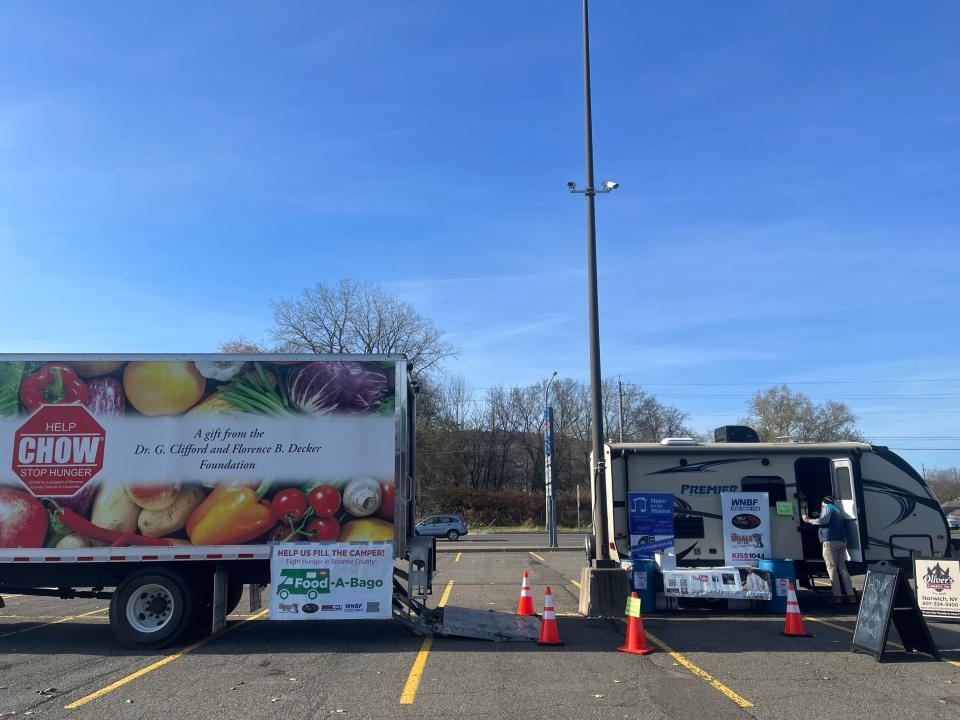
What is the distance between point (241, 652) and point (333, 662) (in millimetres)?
1316

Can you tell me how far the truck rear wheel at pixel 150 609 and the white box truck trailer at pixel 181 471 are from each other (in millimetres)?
17

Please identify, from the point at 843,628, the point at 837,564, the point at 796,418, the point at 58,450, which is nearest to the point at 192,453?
the point at 58,450

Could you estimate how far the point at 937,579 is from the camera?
1044 centimetres

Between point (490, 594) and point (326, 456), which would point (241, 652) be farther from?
point (490, 594)

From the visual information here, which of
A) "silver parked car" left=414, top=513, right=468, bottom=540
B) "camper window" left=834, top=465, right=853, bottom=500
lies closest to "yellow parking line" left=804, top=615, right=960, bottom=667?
"camper window" left=834, top=465, right=853, bottom=500

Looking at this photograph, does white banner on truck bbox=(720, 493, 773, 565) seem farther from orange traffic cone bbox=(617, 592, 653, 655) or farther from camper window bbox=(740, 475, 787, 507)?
orange traffic cone bbox=(617, 592, 653, 655)

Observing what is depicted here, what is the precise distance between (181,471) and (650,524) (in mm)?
7233

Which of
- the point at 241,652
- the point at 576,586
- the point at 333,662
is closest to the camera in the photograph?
Result: the point at 333,662

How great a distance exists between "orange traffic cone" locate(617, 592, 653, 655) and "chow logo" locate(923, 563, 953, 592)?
14.8ft

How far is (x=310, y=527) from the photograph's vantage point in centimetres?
945

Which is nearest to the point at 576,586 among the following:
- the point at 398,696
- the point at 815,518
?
the point at 815,518

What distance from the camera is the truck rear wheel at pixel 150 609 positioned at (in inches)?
363

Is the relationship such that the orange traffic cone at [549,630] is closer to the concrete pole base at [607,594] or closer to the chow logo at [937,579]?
the concrete pole base at [607,594]

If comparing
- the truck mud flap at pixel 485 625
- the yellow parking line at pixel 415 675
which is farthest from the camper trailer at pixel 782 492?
the yellow parking line at pixel 415 675
